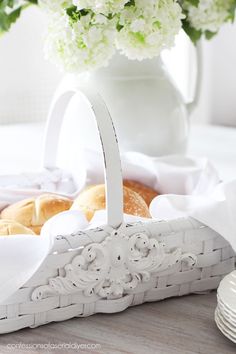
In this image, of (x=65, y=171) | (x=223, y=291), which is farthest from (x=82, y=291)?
(x=65, y=171)

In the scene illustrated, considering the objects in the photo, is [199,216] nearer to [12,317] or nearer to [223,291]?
[223,291]

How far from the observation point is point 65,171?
5.06ft

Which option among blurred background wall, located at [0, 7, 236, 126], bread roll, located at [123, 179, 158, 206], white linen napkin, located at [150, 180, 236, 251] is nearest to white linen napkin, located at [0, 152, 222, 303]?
bread roll, located at [123, 179, 158, 206]

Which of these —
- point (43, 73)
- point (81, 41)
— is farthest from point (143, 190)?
point (43, 73)

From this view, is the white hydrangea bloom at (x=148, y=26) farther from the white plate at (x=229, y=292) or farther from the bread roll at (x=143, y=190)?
the white plate at (x=229, y=292)

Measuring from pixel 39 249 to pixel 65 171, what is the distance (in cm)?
49

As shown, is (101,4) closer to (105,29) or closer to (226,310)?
(105,29)

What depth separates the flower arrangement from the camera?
128cm

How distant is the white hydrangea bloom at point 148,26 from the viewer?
128 cm

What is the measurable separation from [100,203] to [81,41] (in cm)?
31

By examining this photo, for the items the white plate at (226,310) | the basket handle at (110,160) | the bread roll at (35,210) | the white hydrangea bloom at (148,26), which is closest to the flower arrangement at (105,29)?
the white hydrangea bloom at (148,26)

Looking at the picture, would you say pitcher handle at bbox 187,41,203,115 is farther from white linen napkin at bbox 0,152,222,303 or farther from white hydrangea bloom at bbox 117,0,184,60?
white hydrangea bloom at bbox 117,0,184,60

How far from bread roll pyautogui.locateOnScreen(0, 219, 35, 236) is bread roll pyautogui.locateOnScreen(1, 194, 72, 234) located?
0.28ft

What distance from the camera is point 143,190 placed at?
58.2 inches
